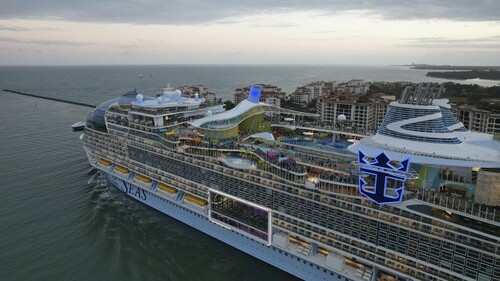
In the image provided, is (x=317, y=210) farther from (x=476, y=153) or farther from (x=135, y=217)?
(x=135, y=217)

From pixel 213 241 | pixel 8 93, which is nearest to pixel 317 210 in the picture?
pixel 213 241

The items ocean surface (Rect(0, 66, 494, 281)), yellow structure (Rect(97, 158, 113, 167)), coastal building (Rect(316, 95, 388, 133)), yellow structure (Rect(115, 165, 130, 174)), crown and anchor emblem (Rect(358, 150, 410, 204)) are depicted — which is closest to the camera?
crown and anchor emblem (Rect(358, 150, 410, 204))

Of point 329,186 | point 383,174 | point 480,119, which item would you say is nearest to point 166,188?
point 329,186

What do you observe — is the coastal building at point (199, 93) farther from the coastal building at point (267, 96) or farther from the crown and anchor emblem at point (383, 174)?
the crown and anchor emblem at point (383, 174)

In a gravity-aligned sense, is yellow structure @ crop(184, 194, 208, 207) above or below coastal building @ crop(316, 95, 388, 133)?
below

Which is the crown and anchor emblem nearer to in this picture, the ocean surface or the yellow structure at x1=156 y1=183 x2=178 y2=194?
the ocean surface

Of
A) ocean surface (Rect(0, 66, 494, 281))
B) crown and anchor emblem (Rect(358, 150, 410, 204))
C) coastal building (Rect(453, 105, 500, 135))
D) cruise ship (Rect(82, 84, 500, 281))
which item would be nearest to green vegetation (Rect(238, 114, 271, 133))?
cruise ship (Rect(82, 84, 500, 281))

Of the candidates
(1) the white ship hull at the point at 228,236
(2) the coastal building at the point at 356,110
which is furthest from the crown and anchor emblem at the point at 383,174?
(2) the coastal building at the point at 356,110
